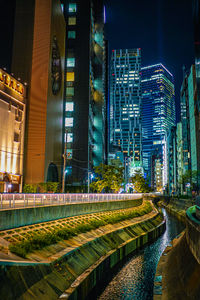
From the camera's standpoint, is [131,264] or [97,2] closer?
[131,264]

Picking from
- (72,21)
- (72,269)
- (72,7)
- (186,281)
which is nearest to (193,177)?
(72,21)

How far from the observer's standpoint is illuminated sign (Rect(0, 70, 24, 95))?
61.9 metres

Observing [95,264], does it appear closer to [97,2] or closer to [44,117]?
[44,117]

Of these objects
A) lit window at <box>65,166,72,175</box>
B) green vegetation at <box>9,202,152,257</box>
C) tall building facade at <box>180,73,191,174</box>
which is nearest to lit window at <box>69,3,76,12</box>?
tall building facade at <box>180,73,191,174</box>

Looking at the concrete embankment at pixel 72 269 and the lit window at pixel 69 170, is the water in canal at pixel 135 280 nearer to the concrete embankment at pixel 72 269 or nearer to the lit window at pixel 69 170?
the concrete embankment at pixel 72 269

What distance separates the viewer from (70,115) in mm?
109812

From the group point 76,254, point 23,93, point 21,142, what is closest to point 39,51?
point 23,93

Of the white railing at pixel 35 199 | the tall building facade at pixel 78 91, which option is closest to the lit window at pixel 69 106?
the tall building facade at pixel 78 91

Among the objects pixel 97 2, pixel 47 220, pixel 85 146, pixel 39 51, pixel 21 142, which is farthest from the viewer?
pixel 97 2

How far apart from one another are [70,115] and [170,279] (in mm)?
98269

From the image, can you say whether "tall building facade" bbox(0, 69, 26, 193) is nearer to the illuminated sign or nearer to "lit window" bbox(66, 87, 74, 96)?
the illuminated sign

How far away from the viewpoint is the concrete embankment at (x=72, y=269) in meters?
10.3

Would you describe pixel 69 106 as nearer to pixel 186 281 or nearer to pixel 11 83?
pixel 11 83

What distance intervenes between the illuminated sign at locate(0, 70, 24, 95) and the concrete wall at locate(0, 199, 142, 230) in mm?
41184
